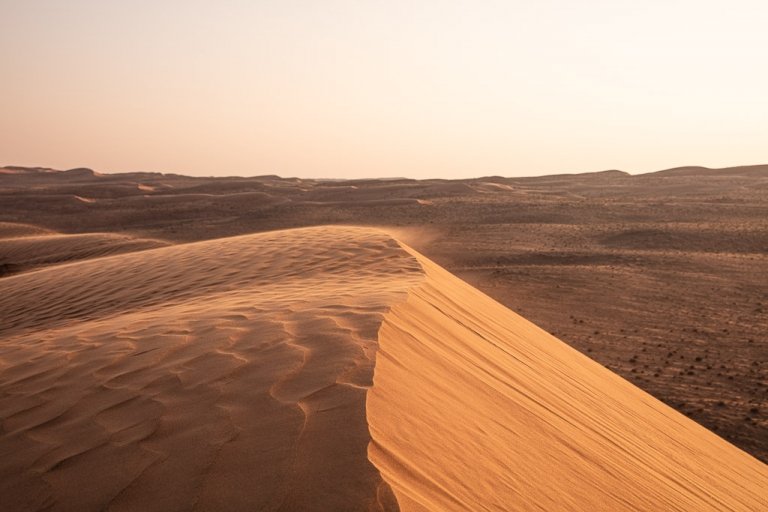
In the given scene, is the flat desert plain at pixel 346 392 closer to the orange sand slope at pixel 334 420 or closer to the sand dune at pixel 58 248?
the orange sand slope at pixel 334 420

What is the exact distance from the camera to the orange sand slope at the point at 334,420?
1.98 m

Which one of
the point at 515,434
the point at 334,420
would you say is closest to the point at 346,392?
the point at 334,420

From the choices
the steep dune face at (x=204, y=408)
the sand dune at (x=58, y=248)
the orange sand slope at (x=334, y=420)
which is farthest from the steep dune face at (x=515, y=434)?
the sand dune at (x=58, y=248)

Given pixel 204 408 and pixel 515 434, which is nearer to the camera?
pixel 204 408

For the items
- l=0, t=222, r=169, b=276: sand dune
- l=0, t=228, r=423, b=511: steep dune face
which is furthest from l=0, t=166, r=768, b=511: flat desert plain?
l=0, t=222, r=169, b=276: sand dune

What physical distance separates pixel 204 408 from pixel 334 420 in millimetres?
626

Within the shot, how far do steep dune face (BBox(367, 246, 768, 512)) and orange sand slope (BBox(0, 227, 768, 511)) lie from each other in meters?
0.01

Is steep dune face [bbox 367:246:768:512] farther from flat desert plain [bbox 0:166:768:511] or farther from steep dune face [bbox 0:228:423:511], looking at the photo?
steep dune face [bbox 0:228:423:511]

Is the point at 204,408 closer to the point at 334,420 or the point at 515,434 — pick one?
the point at 334,420

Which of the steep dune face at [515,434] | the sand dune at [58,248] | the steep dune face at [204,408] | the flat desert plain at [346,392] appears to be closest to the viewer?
the steep dune face at [204,408]

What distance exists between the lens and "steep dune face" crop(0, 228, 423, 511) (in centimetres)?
192

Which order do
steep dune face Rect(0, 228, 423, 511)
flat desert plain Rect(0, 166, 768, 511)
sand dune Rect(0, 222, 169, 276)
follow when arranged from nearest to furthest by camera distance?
steep dune face Rect(0, 228, 423, 511), flat desert plain Rect(0, 166, 768, 511), sand dune Rect(0, 222, 169, 276)

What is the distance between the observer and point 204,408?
2514 millimetres

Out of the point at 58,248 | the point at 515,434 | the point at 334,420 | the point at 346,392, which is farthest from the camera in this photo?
the point at 58,248
